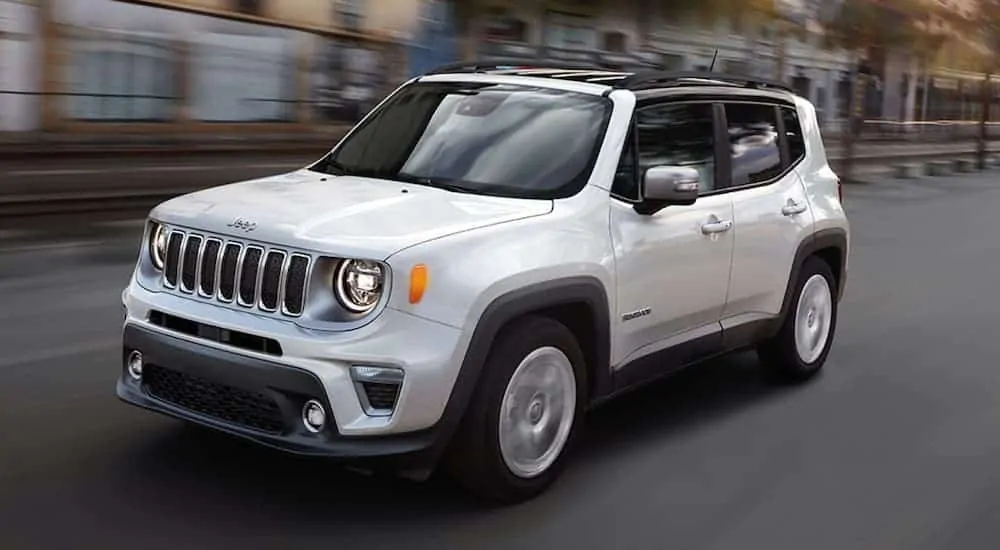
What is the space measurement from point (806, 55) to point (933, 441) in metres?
23.9

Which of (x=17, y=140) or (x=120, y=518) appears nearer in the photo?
(x=120, y=518)

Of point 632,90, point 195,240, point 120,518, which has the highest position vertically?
point 632,90

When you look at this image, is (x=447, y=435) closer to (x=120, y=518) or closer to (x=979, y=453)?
(x=120, y=518)

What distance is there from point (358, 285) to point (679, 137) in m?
2.22

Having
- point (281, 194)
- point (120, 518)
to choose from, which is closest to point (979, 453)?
point (281, 194)

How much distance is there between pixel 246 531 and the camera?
4.61 m

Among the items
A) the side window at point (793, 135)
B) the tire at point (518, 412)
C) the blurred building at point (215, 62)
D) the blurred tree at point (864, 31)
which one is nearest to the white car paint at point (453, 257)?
the tire at point (518, 412)

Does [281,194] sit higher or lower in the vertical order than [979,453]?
higher

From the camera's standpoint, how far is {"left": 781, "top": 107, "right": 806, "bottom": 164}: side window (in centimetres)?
725

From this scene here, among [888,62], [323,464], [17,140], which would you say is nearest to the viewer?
[323,464]

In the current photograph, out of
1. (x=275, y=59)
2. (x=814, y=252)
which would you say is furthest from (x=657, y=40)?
(x=814, y=252)

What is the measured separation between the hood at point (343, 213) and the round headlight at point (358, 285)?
0.06m

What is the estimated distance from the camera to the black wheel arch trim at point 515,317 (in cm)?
468

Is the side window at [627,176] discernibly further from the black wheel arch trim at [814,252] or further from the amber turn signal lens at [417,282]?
the black wheel arch trim at [814,252]
